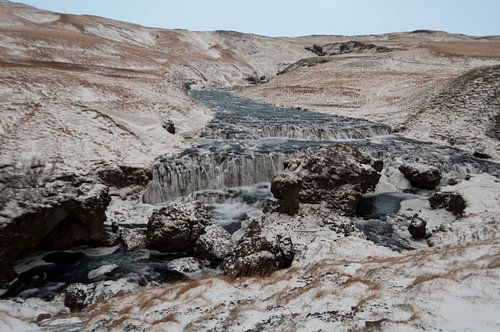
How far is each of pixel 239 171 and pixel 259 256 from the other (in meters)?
9.39

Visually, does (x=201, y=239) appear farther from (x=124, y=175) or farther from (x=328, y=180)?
(x=124, y=175)

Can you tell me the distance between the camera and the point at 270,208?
16.1 meters

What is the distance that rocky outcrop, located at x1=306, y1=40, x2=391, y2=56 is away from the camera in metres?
77.9

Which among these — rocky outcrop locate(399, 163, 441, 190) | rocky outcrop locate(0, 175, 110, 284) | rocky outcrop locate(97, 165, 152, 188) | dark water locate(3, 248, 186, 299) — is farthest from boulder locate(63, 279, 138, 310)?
rocky outcrop locate(399, 163, 441, 190)

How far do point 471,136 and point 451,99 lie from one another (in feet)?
19.5

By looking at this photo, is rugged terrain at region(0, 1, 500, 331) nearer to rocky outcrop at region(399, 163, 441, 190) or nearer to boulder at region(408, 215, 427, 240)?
boulder at region(408, 215, 427, 240)

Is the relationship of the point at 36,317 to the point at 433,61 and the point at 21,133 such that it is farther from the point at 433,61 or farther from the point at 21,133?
the point at 433,61

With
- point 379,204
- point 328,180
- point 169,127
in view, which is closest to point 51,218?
point 328,180

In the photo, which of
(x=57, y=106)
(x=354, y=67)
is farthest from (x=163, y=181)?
(x=354, y=67)

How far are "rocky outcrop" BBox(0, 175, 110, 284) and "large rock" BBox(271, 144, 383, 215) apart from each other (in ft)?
22.4

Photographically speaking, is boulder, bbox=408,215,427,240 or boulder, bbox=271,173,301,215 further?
boulder, bbox=271,173,301,215

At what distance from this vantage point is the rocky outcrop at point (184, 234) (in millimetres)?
13047

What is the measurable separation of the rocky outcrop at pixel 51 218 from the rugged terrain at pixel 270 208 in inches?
3.0

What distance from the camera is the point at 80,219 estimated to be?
13.8m
